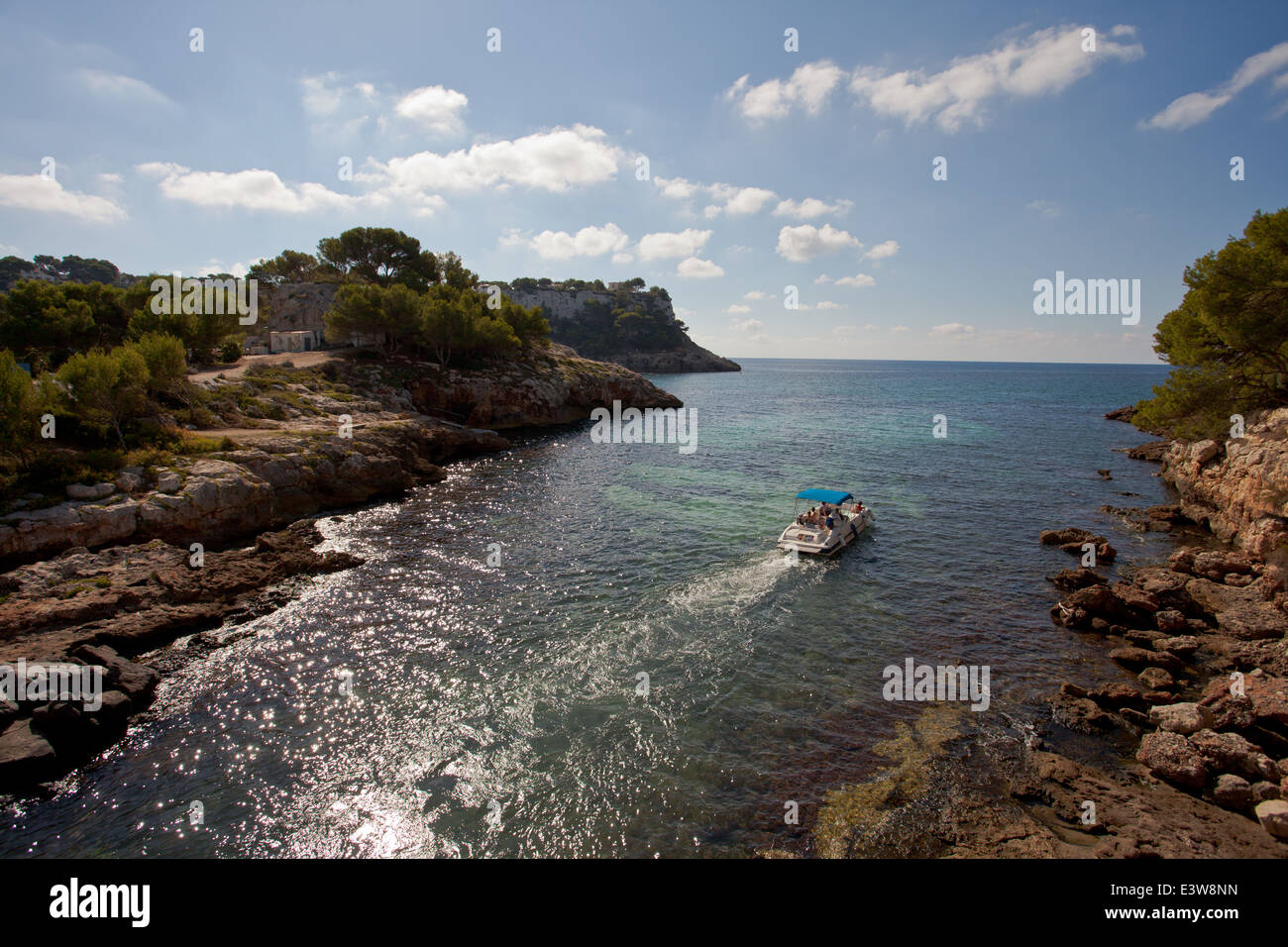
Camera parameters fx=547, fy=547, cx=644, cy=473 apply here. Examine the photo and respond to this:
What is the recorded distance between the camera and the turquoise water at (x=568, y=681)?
515 inches

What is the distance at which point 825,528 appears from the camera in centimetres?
3053

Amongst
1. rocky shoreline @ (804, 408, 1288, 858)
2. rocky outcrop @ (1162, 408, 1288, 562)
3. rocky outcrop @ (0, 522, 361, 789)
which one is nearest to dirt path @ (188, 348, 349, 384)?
rocky outcrop @ (0, 522, 361, 789)

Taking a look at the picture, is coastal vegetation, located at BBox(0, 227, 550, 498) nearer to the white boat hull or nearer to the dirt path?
the dirt path

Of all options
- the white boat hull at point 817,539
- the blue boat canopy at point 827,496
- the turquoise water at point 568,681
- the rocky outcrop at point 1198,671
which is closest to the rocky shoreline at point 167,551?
the turquoise water at point 568,681

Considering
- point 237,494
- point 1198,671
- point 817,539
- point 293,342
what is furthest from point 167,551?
point 293,342

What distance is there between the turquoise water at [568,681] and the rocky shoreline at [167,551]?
1333mm

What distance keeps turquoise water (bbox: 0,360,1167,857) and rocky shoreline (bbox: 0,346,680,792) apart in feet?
4.37

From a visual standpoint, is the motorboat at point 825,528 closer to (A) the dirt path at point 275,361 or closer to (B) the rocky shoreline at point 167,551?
(B) the rocky shoreline at point 167,551

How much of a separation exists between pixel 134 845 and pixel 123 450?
24.4m

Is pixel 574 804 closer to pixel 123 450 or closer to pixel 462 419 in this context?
pixel 123 450
